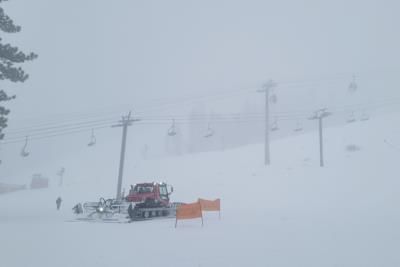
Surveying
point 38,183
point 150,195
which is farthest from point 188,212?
point 38,183

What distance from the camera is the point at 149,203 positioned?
27625 millimetres

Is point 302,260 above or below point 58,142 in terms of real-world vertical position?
below

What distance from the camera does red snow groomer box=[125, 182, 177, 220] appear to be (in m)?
26.0

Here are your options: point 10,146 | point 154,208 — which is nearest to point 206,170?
point 154,208

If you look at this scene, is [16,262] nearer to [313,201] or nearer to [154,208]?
[154,208]

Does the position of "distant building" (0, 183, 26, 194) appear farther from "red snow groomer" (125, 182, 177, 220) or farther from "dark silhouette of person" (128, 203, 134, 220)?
"dark silhouette of person" (128, 203, 134, 220)

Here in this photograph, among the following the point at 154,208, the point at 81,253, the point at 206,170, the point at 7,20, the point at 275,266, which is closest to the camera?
the point at 275,266

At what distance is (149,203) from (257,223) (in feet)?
29.0

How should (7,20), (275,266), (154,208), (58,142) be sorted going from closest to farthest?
1. (275,266)
2. (7,20)
3. (154,208)
4. (58,142)

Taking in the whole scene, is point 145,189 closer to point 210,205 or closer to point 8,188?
point 210,205

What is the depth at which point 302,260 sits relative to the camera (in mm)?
11859

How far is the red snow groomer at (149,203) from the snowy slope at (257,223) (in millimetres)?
2006

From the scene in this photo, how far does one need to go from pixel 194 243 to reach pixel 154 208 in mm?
12323

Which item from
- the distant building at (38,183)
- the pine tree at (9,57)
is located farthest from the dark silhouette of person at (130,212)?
the distant building at (38,183)
